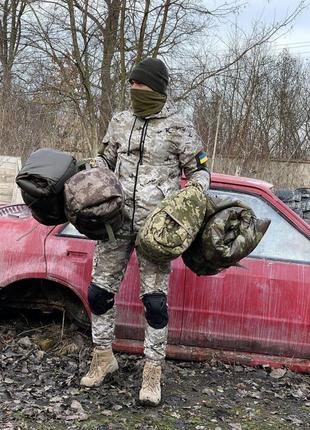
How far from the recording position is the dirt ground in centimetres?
312

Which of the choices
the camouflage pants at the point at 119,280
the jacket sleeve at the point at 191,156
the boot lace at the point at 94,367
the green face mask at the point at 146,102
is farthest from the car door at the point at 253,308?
the green face mask at the point at 146,102

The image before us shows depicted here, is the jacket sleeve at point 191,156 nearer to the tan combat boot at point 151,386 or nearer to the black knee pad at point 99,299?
the black knee pad at point 99,299

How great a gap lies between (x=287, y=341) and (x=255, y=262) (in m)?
0.61

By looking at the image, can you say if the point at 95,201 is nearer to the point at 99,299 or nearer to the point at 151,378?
the point at 99,299

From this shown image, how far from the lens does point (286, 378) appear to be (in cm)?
392

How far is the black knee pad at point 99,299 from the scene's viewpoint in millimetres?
3408

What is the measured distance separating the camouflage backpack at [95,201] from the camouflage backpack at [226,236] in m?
0.52

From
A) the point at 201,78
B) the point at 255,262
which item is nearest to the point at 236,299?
the point at 255,262

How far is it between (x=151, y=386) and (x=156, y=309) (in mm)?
463

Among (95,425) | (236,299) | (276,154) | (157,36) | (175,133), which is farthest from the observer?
(276,154)

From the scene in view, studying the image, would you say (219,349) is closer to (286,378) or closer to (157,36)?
(286,378)

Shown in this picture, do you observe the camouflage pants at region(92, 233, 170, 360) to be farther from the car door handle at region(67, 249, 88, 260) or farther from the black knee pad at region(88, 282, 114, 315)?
the car door handle at region(67, 249, 88, 260)

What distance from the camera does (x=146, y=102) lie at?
3.31 meters

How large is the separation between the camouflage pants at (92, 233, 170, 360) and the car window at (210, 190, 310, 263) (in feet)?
3.13
